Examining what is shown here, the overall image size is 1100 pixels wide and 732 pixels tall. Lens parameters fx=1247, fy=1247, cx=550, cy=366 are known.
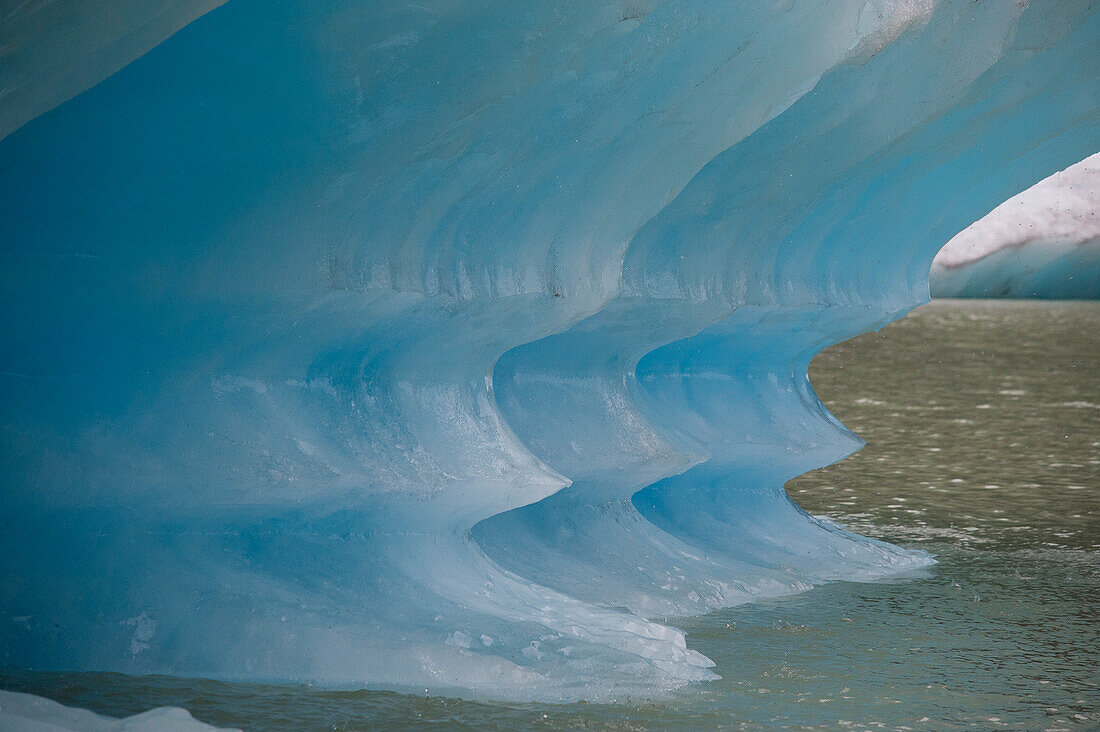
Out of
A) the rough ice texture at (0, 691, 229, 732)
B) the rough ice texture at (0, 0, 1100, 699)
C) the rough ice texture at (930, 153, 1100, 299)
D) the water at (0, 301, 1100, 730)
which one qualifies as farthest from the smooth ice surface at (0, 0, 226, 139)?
the rough ice texture at (930, 153, 1100, 299)

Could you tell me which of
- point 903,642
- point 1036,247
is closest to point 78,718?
point 903,642

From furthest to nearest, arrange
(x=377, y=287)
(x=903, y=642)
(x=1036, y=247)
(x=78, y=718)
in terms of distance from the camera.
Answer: (x=1036, y=247) < (x=903, y=642) < (x=377, y=287) < (x=78, y=718)

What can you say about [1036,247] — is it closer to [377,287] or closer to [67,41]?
[377,287]

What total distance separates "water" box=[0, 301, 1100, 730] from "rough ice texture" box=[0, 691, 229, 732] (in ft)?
1.28

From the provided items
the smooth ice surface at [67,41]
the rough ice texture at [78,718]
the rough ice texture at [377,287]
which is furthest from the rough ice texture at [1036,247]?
the rough ice texture at [78,718]

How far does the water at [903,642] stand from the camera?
441 centimetres

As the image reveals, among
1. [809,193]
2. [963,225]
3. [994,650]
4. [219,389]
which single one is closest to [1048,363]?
[963,225]

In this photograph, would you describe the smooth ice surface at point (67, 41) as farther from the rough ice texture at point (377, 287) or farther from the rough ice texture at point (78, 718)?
the rough ice texture at point (78, 718)

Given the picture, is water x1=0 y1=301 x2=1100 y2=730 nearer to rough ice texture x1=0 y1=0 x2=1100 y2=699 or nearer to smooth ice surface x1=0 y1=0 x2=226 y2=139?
rough ice texture x1=0 y1=0 x2=1100 y2=699

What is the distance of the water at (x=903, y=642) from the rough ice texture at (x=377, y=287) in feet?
0.81

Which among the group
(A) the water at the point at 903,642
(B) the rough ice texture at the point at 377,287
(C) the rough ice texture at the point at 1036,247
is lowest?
(A) the water at the point at 903,642

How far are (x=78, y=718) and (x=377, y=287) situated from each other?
6.97 ft

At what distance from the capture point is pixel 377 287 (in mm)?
5180

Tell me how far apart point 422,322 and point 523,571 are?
5.51 feet
